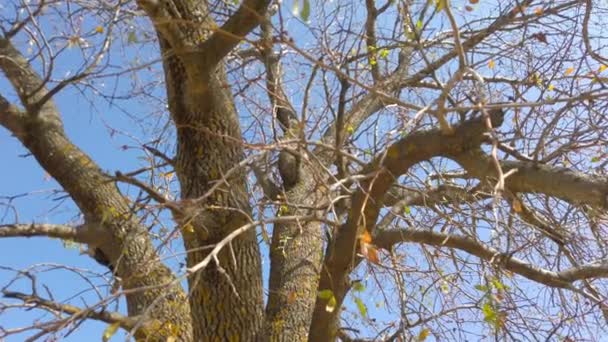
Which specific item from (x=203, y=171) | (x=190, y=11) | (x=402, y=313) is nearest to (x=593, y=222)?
(x=402, y=313)

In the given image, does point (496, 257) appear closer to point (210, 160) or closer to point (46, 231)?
point (210, 160)

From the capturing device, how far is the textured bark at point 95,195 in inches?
151

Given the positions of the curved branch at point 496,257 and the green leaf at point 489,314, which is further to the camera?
the curved branch at point 496,257

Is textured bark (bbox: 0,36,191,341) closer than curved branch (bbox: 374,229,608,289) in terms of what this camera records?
No

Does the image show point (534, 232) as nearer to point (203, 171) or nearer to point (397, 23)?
point (397, 23)

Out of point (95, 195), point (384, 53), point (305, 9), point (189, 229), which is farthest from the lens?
point (384, 53)

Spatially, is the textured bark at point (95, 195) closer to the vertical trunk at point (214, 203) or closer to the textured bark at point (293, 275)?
the vertical trunk at point (214, 203)

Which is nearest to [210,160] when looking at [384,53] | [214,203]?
[214,203]

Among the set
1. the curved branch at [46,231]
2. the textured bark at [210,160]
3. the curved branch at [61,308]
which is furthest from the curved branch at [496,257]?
the curved branch at [46,231]

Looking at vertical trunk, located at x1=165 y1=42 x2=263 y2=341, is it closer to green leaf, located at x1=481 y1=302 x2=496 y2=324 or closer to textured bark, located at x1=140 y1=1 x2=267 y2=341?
textured bark, located at x1=140 y1=1 x2=267 y2=341

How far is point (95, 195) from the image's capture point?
3980 millimetres

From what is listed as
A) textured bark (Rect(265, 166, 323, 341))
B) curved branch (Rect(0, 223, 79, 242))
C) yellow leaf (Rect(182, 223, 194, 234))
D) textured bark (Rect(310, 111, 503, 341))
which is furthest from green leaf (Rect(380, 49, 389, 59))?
curved branch (Rect(0, 223, 79, 242))

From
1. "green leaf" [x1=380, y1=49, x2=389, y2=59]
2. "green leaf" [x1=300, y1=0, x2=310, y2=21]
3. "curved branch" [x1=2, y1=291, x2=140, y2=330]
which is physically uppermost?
"green leaf" [x1=380, y1=49, x2=389, y2=59]

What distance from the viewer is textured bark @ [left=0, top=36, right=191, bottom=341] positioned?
12.6 feet
